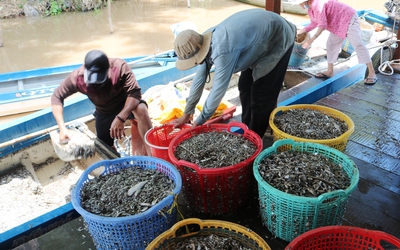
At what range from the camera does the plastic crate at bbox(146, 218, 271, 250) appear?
1508 millimetres

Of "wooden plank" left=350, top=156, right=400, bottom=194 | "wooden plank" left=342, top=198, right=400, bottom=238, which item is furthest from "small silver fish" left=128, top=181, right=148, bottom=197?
"wooden plank" left=350, top=156, right=400, bottom=194

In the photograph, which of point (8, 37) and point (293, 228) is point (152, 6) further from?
point (293, 228)

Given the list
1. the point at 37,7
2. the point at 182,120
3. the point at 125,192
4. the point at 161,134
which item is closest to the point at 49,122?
the point at 161,134

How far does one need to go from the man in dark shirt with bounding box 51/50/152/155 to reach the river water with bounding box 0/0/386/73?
650 centimetres

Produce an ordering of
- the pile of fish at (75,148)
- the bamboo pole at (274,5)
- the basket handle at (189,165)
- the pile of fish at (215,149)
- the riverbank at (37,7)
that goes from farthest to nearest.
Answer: the riverbank at (37,7) → the bamboo pole at (274,5) → the pile of fish at (75,148) → the pile of fish at (215,149) → the basket handle at (189,165)

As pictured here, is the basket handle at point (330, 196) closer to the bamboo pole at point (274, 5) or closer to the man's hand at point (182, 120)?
the man's hand at point (182, 120)

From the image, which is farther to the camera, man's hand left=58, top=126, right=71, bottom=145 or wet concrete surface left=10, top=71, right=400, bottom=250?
man's hand left=58, top=126, right=71, bottom=145

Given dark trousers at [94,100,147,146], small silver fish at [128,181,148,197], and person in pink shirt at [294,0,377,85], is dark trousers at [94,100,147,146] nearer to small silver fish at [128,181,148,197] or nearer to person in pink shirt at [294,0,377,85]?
small silver fish at [128,181,148,197]

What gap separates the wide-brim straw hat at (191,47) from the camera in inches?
77.7

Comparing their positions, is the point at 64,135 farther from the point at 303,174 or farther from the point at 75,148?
the point at 303,174

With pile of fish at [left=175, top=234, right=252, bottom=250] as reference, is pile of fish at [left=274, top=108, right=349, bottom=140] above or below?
above

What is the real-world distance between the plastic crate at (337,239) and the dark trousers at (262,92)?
127cm

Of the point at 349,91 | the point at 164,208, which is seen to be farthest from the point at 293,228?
the point at 349,91

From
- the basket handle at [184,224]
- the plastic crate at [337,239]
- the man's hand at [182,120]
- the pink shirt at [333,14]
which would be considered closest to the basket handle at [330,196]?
the plastic crate at [337,239]
